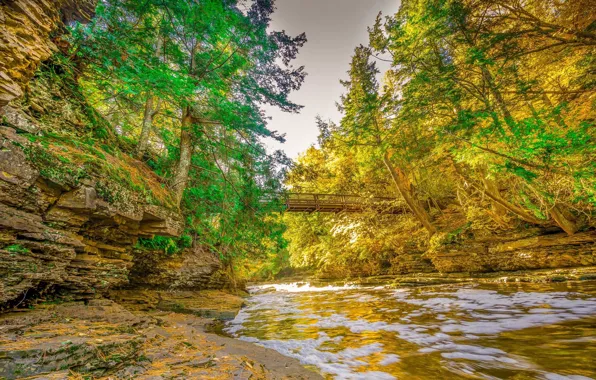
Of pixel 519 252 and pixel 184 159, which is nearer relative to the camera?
pixel 184 159

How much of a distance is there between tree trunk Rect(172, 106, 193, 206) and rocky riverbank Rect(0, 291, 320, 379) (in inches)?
136

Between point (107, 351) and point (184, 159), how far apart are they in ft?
18.0

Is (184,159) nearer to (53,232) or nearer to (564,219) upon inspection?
(53,232)

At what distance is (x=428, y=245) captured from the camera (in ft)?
43.0

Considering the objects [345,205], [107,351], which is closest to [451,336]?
[107,351]

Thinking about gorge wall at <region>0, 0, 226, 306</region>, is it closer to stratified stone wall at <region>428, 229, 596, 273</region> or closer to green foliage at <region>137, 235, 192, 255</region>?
green foliage at <region>137, 235, 192, 255</region>

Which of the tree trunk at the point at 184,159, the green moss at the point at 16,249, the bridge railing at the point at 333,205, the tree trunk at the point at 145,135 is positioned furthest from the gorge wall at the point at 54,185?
the bridge railing at the point at 333,205

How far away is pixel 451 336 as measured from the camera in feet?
11.8

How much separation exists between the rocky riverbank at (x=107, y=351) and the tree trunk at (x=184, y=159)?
345 centimetres

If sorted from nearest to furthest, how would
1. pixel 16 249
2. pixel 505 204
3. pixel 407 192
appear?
pixel 16 249 < pixel 505 204 < pixel 407 192

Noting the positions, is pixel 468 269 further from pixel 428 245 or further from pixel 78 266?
pixel 78 266

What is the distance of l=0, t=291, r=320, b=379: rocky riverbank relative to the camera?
64.8 inches

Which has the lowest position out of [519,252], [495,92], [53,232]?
[519,252]

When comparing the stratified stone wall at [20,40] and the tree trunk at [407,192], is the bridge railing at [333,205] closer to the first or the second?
the tree trunk at [407,192]
